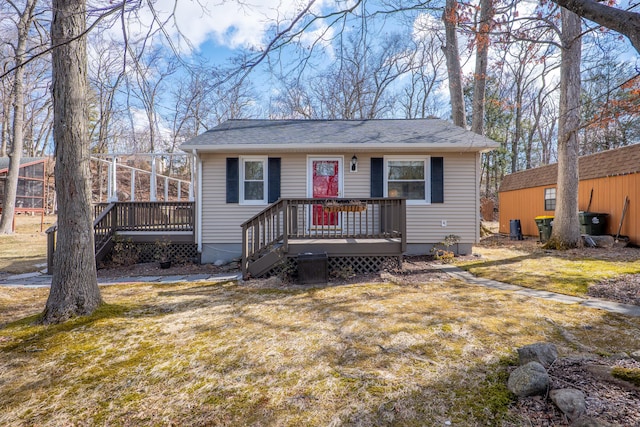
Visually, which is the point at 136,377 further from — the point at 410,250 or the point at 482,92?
the point at 482,92

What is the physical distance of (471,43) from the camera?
6.67 metres

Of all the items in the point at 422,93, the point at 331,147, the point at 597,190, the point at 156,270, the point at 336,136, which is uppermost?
the point at 422,93

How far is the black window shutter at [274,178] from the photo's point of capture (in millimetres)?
7498

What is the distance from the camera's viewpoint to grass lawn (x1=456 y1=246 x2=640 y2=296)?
4902mm

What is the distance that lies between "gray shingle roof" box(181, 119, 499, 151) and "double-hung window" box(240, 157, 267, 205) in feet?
1.79

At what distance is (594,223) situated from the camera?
9.54m

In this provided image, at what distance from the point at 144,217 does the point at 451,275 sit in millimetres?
7568

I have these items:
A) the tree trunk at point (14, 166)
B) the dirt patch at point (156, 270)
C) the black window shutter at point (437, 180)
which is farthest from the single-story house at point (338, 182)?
the tree trunk at point (14, 166)

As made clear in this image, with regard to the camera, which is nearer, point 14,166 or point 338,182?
point 338,182

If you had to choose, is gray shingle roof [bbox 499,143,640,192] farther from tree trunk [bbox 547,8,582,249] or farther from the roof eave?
the roof eave

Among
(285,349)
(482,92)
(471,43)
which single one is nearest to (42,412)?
(285,349)

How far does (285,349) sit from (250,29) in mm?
4693

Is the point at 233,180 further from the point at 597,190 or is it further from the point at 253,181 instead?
the point at 597,190

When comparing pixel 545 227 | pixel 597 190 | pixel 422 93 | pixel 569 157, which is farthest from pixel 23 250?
pixel 422 93
